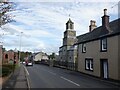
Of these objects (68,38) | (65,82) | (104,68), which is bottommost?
(65,82)

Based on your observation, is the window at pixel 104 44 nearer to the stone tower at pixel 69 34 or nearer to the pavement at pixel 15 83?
the pavement at pixel 15 83

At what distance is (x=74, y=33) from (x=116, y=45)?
56017 millimetres

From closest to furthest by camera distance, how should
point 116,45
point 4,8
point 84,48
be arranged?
point 4,8
point 116,45
point 84,48

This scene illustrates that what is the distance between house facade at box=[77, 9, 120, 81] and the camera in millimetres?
26053

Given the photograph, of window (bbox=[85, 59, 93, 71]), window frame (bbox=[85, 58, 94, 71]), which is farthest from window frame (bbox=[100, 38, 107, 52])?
window (bbox=[85, 59, 93, 71])

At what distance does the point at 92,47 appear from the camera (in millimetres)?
33594

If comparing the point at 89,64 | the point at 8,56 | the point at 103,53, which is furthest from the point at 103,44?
the point at 8,56

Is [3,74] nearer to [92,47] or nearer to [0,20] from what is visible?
[92,47]

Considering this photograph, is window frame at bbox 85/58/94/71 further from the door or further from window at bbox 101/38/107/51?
window at bbox 101/38/107/51

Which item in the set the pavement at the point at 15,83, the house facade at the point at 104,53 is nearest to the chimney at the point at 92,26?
the house facade at the point at 104,53

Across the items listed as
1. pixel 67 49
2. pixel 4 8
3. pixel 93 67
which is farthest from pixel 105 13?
pixel 67 49

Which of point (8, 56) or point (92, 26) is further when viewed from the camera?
point (8, 56)

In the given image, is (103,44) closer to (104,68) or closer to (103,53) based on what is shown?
(103,53)

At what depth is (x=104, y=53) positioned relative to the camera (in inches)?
1140
